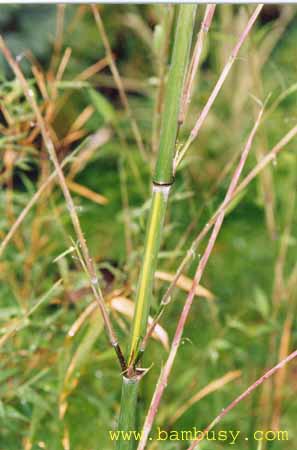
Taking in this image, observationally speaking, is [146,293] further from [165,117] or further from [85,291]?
[85,291]

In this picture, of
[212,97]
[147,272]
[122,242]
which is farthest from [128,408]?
[122,242]

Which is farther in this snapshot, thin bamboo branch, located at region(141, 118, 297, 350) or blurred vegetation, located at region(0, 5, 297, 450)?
blurred vegetation, located at region(0, 5, 297, 450)

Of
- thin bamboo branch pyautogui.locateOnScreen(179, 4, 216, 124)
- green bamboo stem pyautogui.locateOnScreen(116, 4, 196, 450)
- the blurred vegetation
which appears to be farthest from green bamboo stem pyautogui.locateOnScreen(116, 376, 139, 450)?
thin bamboo branch pyautogui.locateOnScreen(179, 4, 216, 124)

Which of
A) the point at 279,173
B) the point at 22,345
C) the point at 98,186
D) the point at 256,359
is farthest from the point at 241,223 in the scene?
the point at 22,345

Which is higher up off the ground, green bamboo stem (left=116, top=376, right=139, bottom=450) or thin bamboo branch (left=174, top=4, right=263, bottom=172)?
thin bamboo branch (left=174, top=4, right=263, bottom=172)

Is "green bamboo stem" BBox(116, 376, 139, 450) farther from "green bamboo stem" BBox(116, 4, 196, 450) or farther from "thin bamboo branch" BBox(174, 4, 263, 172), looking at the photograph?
"thin bamboo branch" BBox(174, 4, 263, 172)
